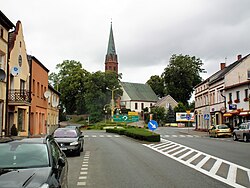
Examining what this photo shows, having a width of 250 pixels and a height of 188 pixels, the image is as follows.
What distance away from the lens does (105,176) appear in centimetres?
1080

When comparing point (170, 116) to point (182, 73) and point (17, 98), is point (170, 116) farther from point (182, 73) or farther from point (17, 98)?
point (17, 98)

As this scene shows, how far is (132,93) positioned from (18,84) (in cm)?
8583

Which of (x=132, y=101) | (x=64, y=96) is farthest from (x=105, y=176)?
(x=132, y=101)

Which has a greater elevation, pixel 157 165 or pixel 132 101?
pixel 132 101

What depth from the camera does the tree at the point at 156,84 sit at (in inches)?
4592

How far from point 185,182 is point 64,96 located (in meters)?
76.8

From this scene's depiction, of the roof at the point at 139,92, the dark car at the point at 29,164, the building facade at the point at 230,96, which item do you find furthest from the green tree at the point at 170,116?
the dark car at the point at 29,164

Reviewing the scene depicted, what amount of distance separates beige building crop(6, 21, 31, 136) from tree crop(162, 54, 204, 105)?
5882 centimetres

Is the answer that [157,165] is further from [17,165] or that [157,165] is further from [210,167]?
[17,165]

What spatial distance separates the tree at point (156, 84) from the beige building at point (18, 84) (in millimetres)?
85800

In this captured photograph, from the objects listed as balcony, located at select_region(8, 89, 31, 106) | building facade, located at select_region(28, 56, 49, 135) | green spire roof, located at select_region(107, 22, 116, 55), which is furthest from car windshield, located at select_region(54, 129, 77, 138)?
green spire roof, located at select_region(107, 22, 116, 55)

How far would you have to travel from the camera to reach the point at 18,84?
29.5 meters

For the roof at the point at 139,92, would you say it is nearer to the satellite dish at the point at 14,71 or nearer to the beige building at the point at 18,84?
the beige building at the point at 18,84

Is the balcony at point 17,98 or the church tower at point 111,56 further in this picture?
the church tower at point 111,56
